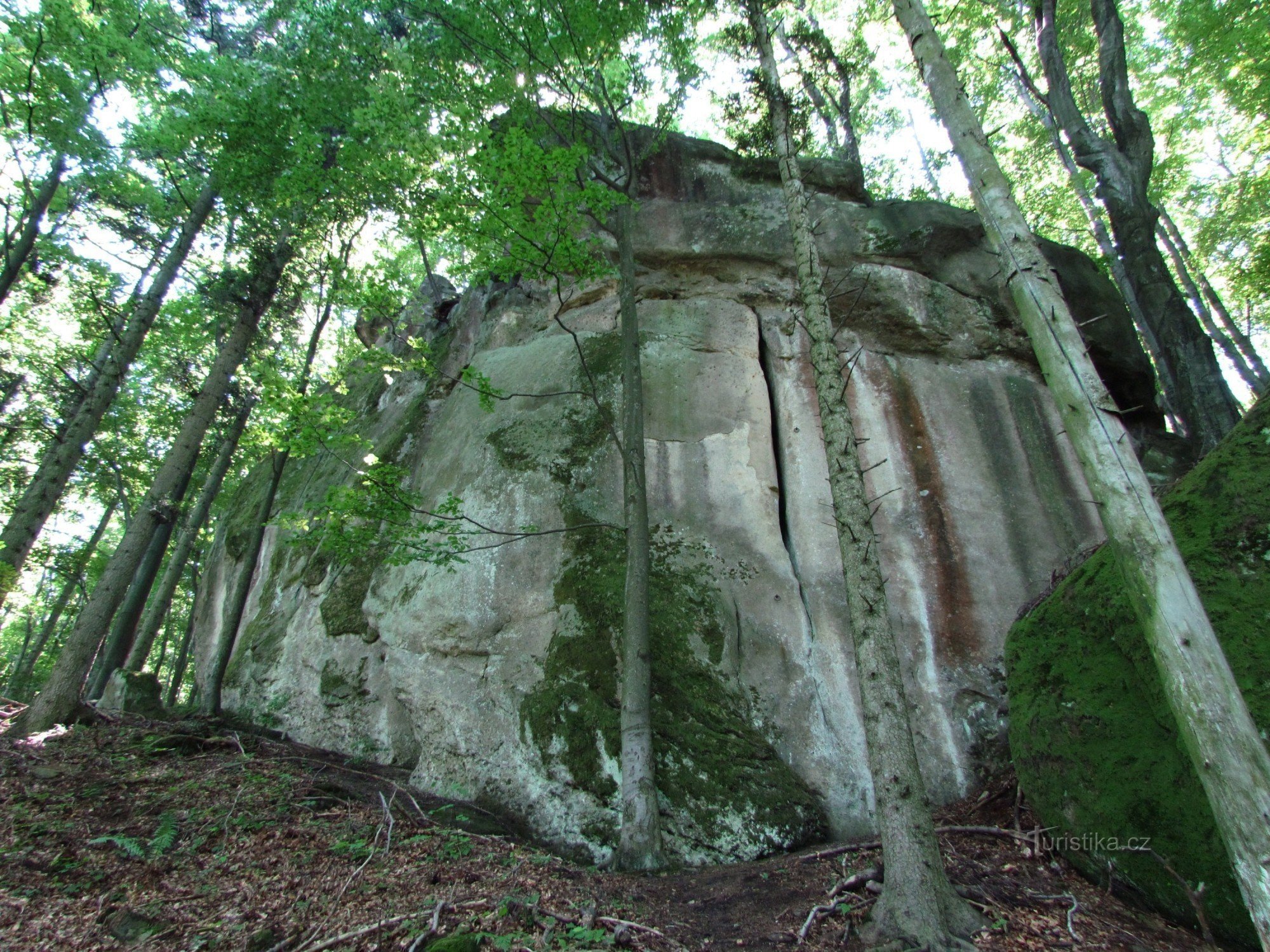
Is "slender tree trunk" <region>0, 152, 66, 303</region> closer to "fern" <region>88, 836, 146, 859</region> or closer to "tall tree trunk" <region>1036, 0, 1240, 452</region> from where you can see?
"fern" <region>88, 836, 146, 859</region>

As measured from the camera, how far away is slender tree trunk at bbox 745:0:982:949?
165 inches

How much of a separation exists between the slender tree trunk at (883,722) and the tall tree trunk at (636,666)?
2.22 metres

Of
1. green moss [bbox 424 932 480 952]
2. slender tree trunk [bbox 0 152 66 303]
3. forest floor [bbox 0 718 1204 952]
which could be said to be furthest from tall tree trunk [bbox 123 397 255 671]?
green moss [bbox 424 932 480 952]

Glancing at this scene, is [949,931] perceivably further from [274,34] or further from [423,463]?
[274,34]

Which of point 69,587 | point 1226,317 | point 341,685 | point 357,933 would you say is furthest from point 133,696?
point 1226,317

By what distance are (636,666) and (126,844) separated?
14.1 feet

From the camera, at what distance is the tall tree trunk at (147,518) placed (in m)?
7.80

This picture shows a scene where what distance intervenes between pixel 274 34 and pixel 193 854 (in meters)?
14.8

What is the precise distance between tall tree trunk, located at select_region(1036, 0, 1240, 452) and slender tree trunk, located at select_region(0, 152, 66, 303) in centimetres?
1766

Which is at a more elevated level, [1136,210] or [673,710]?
[1136,210]

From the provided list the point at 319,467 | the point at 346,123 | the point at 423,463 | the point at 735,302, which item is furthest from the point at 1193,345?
the point at 319,467

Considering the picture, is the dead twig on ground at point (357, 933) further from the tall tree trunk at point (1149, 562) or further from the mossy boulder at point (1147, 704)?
the mossy boulder at point (1147, 704)

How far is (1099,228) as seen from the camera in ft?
48.8

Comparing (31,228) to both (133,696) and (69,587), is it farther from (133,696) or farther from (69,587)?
(69,587)
